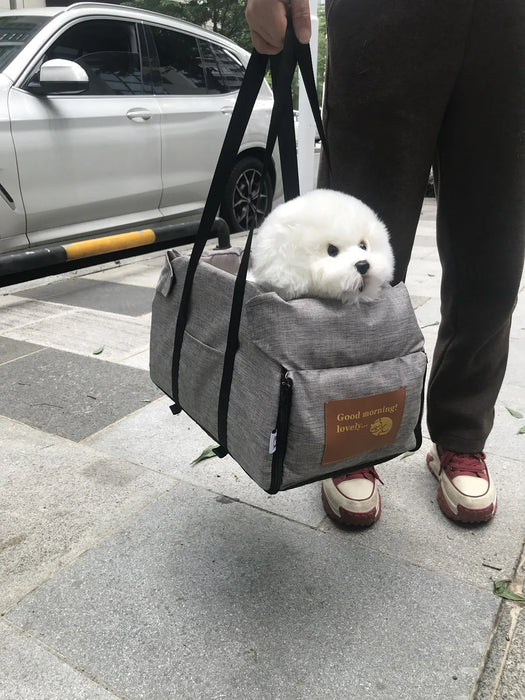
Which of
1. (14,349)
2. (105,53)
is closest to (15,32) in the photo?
(105,53)

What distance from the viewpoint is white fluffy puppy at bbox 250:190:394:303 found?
4.33ft

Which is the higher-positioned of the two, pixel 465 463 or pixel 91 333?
pixel 465 463

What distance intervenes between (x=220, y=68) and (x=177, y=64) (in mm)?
514

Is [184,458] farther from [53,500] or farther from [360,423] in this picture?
[360,423]

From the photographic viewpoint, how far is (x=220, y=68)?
5789 mm

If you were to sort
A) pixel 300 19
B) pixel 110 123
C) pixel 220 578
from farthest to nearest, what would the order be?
pixel 110 123, pixel 220 578, pixel 300 19

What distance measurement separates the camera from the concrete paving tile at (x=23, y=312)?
3.50 metres

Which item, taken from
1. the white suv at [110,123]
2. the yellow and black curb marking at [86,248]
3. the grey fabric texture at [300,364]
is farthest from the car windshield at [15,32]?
the grey fabric texture at [300,364]

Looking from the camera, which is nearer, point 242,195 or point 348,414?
point 348,414

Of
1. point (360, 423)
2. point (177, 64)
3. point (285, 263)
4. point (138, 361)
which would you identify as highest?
point (177, 64)

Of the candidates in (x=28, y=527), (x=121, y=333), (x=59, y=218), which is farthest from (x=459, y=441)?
(x=59, y=218)

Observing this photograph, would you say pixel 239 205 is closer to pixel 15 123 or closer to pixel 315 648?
pixel 15 123

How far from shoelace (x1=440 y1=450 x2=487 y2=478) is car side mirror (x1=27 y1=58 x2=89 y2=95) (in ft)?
11.6

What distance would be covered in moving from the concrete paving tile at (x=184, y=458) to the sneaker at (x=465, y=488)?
1.22 feet
